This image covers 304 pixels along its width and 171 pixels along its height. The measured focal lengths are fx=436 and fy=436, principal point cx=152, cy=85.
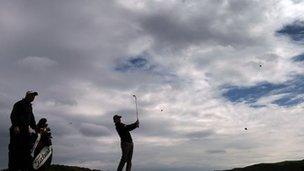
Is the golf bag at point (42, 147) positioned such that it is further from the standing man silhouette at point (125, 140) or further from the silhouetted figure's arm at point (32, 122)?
the standing man silhouette at point (125, 140)

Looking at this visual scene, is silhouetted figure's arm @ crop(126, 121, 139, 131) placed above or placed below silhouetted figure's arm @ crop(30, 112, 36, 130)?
above

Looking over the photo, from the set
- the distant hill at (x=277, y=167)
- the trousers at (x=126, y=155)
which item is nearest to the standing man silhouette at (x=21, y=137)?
the trousers at (x=126, y=155)

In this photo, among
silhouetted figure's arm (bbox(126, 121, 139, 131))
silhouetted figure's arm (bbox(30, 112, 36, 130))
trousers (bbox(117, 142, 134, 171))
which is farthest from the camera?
silhouetted figure's arm (bbox(126, 121, 139, 131))

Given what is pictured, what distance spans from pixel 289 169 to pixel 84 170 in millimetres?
14562

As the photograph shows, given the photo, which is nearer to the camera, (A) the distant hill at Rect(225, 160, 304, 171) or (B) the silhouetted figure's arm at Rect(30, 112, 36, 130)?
(B) the silhouetted figure's arm at Rect(30, 112, 36, 130)

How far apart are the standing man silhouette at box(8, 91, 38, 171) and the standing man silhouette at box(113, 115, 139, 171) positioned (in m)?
4.68

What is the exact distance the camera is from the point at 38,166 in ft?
58.5

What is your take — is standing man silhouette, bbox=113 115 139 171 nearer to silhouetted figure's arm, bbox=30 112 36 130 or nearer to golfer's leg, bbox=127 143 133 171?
golfer's leg, bbox=127 143 133 171

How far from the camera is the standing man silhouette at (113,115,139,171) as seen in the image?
66.7ft

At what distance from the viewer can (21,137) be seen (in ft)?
55.9

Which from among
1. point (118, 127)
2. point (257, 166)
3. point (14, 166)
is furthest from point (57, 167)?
point (257, 166)

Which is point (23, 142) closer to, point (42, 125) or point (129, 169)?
point (42, 125)

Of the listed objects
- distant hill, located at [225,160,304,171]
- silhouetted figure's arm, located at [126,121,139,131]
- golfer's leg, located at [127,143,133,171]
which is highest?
silhouetted figure's arm, located at [126,121,139,131]

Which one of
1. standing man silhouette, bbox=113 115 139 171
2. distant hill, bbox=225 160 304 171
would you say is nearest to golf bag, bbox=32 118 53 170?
standing man silhouette, bbox=113 115 139 171
